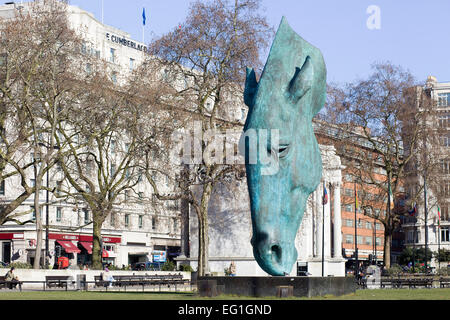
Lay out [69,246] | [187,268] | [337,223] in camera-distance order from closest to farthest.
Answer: [187,268], [337,223], [69,246]

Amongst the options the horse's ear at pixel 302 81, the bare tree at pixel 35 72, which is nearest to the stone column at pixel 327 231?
the bare tree at pixel 35 72

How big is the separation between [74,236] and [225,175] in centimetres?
2913

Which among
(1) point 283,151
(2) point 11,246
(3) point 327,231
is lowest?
(2) point 11,246

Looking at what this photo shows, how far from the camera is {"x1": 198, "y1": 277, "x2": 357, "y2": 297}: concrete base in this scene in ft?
73.4

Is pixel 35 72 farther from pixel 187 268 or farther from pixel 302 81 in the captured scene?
pixel 302 81

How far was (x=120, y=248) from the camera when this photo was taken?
82.4 m

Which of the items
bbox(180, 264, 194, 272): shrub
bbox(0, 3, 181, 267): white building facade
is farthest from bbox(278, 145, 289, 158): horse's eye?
bbox(0, 3, 181, 267): white building facade

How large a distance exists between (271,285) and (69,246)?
174 feet

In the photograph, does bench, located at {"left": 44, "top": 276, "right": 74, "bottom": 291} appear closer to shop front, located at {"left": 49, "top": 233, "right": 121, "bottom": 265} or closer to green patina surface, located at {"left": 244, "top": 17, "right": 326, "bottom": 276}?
green patina surface, located at {"left": 244, "top": 17, "right": 326, "bottom": 276}

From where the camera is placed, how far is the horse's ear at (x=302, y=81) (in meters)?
22.8

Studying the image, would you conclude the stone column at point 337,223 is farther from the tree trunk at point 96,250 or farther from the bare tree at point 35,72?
the bare tree at point 35,72

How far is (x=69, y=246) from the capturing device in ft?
240

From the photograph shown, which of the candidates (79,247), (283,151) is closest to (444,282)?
(283,151)
